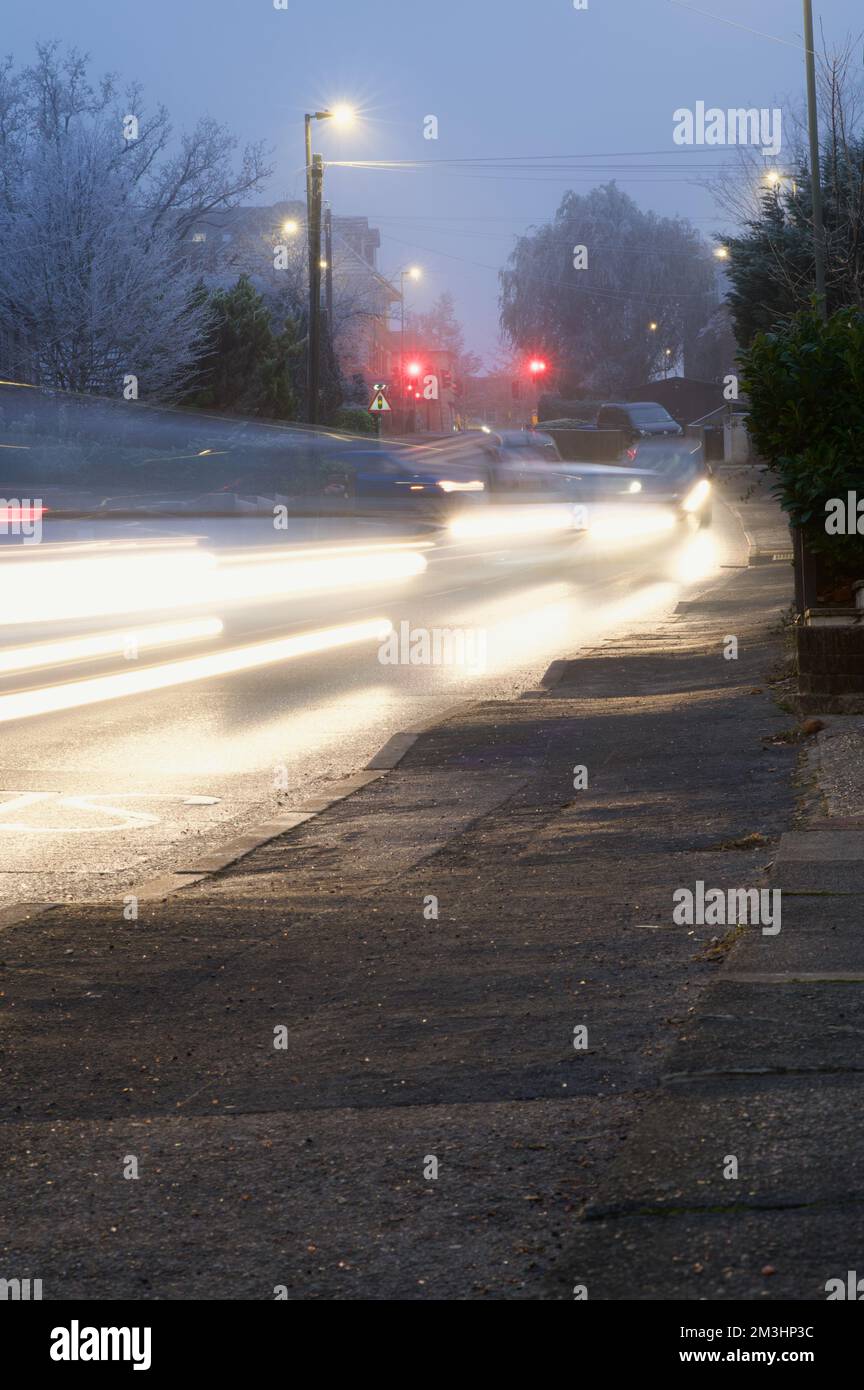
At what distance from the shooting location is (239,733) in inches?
511

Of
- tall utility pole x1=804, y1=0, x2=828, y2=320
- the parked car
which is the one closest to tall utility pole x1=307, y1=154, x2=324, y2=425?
tall utility pole x1=804, y1=0, x2=828, y2=320

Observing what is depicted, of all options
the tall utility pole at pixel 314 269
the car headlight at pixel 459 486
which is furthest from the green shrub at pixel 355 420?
the car headlight at pixel 459 486

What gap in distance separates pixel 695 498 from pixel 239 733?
29249 millimetres

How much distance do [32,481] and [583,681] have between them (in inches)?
1151

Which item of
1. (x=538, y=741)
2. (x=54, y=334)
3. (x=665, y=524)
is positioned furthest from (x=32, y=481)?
(x=538, y=741)

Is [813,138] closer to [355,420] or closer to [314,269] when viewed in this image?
[314,269]

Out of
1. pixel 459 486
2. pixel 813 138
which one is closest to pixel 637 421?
pixel 459 486

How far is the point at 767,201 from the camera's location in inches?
1687

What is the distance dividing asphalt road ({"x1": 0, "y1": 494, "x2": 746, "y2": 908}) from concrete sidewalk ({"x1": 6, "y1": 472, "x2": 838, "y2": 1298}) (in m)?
0.91

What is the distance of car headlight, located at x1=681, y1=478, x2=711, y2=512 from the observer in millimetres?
40656

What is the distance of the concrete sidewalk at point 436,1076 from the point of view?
364 centimetres

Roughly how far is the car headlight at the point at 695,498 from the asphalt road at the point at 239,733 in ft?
49.8

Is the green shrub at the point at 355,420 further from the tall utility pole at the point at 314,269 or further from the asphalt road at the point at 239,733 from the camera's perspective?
the asphalt road at the point at 239,733

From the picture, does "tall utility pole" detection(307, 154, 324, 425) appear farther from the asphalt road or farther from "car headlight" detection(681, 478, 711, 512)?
the asphalt road
